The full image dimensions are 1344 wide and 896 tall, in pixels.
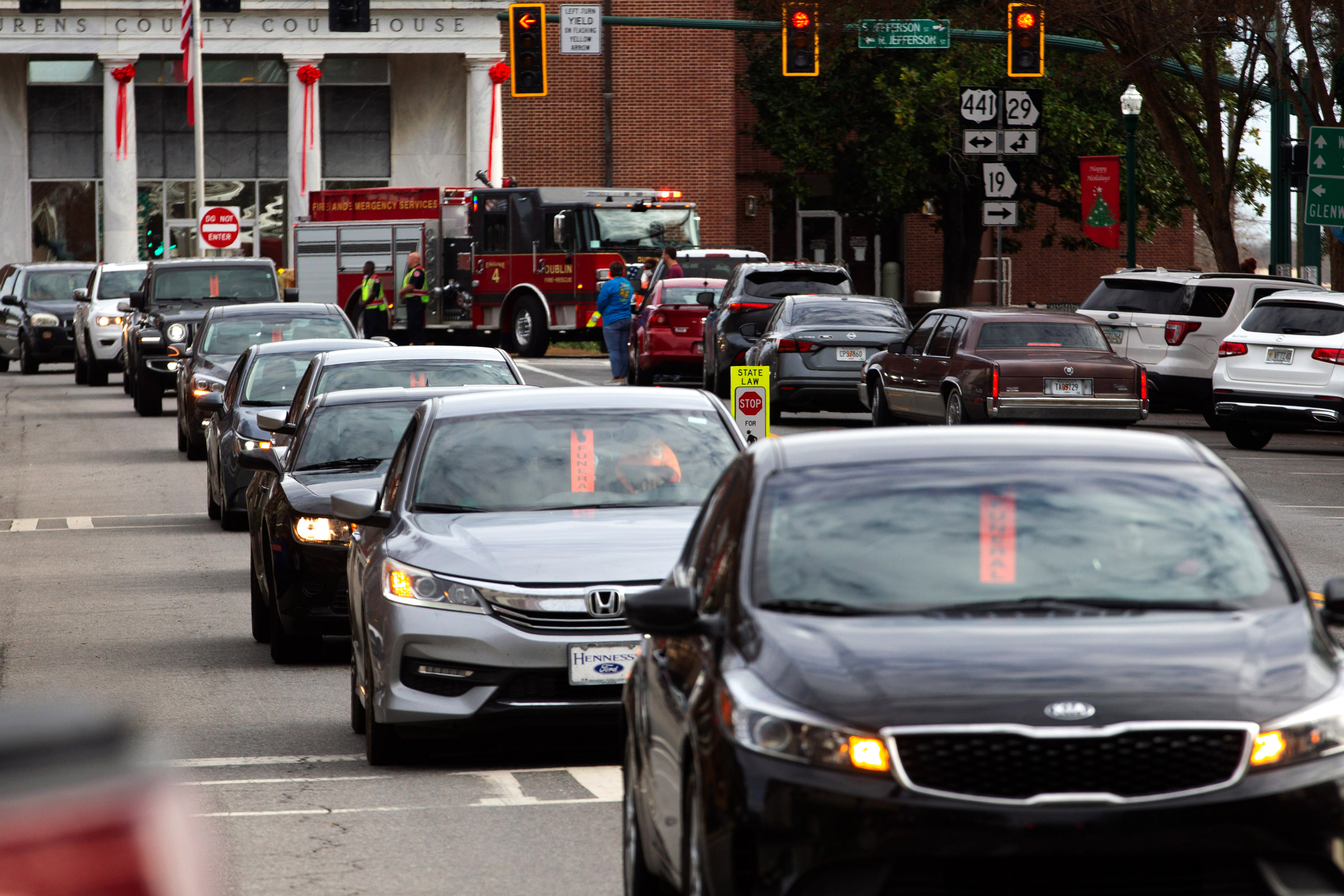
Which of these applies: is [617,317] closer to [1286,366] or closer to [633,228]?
[633,228]

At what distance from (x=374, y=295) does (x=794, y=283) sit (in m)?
10.9

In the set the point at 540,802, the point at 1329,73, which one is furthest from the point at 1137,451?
the point at 1329,73

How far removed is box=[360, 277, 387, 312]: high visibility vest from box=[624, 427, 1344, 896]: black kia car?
32.7 m

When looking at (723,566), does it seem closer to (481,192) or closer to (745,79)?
(481,192)

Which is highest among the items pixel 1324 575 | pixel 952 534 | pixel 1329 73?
pixel 1329 73

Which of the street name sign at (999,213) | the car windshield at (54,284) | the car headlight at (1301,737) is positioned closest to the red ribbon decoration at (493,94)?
the car windshield at (54,284)

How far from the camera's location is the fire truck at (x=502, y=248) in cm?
4169

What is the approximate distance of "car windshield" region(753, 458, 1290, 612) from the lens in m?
5.30

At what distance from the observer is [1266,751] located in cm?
465

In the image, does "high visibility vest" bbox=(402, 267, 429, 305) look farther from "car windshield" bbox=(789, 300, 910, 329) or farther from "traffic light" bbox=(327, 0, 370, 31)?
"car windshield" bbox=(789, 300, 910, 329)

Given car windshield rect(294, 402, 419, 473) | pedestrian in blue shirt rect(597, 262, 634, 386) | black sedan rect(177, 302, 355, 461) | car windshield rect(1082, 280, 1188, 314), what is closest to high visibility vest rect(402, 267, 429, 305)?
pedestrian in blue shirt rect(597, 262, 634, 386)

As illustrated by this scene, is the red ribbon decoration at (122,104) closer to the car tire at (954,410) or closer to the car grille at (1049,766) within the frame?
the car tire at (954,410)

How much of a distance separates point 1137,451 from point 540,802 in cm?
303

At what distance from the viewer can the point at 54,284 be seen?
1727 inches
